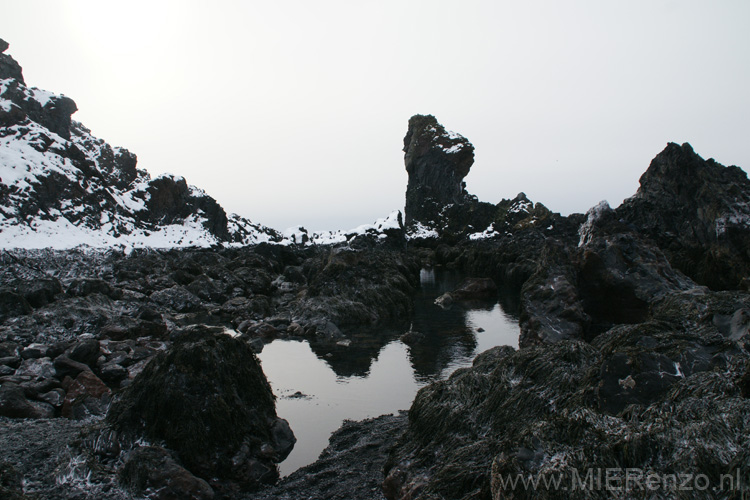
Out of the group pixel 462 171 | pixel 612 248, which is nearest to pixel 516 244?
pixel 612 248

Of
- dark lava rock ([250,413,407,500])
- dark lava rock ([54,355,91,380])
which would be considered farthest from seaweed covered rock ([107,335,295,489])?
dark lava rock ([54,355,91,380])

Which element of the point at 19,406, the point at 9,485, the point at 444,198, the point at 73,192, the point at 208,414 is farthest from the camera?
the point at 444,198

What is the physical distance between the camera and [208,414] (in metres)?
8.62

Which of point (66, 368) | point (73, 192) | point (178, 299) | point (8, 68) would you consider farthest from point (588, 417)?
point (8, 68)

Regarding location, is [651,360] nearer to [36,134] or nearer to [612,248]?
[612,248]

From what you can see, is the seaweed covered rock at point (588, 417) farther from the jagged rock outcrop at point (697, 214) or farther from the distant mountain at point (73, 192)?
the distant mountain at point (73, 192)

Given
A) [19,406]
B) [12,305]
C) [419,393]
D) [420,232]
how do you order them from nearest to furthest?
1. [419,393]
2. [19,406]
3. [12,305]
4. [420,232]

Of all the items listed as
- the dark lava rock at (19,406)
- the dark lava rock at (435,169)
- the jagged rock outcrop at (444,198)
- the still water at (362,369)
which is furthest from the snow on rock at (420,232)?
the dark lava rock at (19,406)

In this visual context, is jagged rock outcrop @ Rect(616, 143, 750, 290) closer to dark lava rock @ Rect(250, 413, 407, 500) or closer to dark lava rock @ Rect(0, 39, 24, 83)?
dark lava rock @ Rect(250, 413, 407, 500)

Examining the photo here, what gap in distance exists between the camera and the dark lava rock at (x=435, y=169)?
105 metres

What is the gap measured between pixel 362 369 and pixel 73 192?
174ft

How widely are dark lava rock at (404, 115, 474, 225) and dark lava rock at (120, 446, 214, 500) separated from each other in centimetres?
9726

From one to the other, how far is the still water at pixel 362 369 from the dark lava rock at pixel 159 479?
2141 mm

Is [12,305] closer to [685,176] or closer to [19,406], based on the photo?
[19,406]
